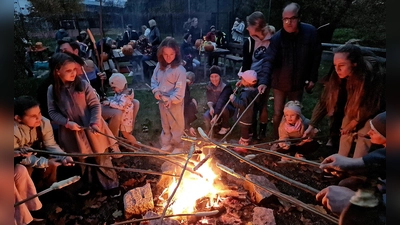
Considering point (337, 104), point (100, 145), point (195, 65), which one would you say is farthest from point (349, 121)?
point (100, 145)

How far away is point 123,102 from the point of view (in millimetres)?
2391

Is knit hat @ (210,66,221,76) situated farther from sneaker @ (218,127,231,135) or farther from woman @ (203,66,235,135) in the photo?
sneaker @ (218,127,231,135)

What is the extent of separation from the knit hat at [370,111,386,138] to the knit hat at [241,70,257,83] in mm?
919

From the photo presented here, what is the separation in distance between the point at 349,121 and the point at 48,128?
7.16 ft

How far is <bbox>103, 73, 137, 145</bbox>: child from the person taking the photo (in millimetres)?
2338

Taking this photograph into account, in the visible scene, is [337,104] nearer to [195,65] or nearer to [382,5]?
[382,5]

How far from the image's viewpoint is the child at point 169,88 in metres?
2.33

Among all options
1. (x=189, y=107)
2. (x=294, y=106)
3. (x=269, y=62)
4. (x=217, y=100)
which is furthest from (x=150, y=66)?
(x=294, y=106)

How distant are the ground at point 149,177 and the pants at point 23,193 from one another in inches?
10.6

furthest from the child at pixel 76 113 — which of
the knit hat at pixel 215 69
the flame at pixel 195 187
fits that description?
the knit hat at pixel 215 69

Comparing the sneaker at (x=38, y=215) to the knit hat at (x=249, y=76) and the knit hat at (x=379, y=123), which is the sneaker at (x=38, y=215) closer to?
the knit hat at (x=249, y=76)

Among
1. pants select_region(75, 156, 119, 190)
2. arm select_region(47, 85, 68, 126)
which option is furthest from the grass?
arm select_region(47, 85, 68, 126)

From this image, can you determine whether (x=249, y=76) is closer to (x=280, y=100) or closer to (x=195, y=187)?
(x=280, y=100)

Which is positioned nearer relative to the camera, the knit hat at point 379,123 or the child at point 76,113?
the knit hat at point 379,123
